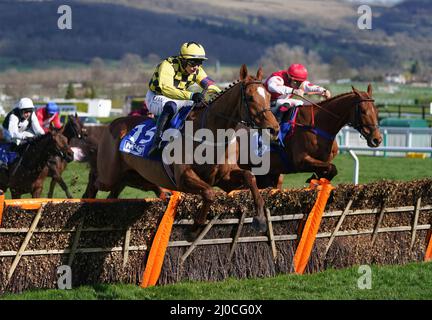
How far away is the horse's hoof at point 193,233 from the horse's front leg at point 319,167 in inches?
95.1

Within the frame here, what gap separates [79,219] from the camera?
20.5ft

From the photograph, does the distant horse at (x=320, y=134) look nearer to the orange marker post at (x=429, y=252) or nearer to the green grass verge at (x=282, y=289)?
the orange marker post at (x=429, y=252)

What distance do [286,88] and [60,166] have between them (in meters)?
3.92

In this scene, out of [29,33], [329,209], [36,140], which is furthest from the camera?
[29,33]

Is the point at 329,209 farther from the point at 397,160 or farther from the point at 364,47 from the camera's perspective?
the point at 364,47

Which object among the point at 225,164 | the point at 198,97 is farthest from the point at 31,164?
the point at 225,164

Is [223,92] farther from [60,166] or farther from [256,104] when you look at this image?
[60,166]

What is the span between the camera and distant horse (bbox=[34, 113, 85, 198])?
10594 millimetres

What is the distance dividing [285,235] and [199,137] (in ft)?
3.80

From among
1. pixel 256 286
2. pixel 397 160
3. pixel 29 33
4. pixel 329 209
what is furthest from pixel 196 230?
pixel 29 33

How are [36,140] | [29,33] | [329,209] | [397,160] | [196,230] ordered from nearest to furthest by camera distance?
1. [196,230]
2. [329,209]
3. [36,140]
4. [397,160]
5. [29,33]

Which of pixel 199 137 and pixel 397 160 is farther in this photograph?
pixel 397 160

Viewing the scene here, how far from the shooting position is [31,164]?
10.4 meters
